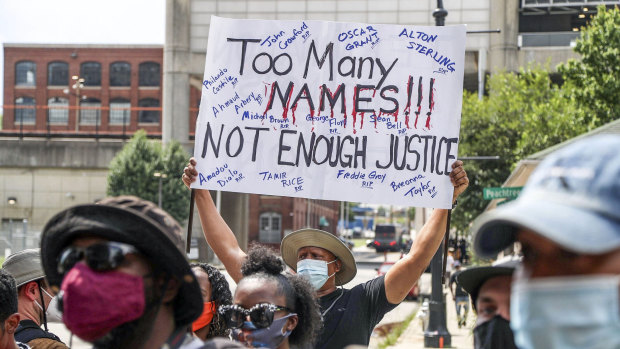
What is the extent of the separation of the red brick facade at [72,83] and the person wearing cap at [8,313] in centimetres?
7268

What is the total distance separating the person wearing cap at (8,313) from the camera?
3.78 metres

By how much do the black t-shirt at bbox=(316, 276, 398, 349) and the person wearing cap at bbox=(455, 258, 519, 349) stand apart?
177cm

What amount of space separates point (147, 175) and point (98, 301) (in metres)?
48.6

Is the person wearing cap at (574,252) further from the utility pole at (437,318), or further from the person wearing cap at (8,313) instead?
the utility pole at (437,318)

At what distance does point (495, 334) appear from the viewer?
2834 mm

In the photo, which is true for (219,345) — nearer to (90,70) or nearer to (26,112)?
(90,70)

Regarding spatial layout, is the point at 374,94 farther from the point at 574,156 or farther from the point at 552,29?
the point at 552,29

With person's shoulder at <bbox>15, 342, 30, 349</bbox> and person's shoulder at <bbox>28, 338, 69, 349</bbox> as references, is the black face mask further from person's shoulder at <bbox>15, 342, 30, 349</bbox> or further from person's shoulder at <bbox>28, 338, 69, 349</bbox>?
person's shoulder at <bbox>15, 342, 30, 349</bbox>

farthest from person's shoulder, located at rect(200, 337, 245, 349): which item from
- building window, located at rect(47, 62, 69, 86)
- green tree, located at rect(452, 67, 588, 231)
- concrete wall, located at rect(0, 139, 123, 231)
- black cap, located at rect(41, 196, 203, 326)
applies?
building window, located at rect(47, 62, 69, 86)

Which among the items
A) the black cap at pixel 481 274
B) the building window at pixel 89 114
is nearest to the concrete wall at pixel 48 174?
the building window at pixel 89 114

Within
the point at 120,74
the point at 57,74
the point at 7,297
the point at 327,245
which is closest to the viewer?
the point at 7,297

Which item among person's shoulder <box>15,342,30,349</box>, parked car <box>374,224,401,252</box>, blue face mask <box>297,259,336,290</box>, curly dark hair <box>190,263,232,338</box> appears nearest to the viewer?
person's shoulder <box>15,342,30,349</box>

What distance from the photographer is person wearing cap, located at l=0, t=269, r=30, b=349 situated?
378 cm

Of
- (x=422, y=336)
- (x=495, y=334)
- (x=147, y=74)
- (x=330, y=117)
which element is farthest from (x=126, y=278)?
(x=147, y=74)
